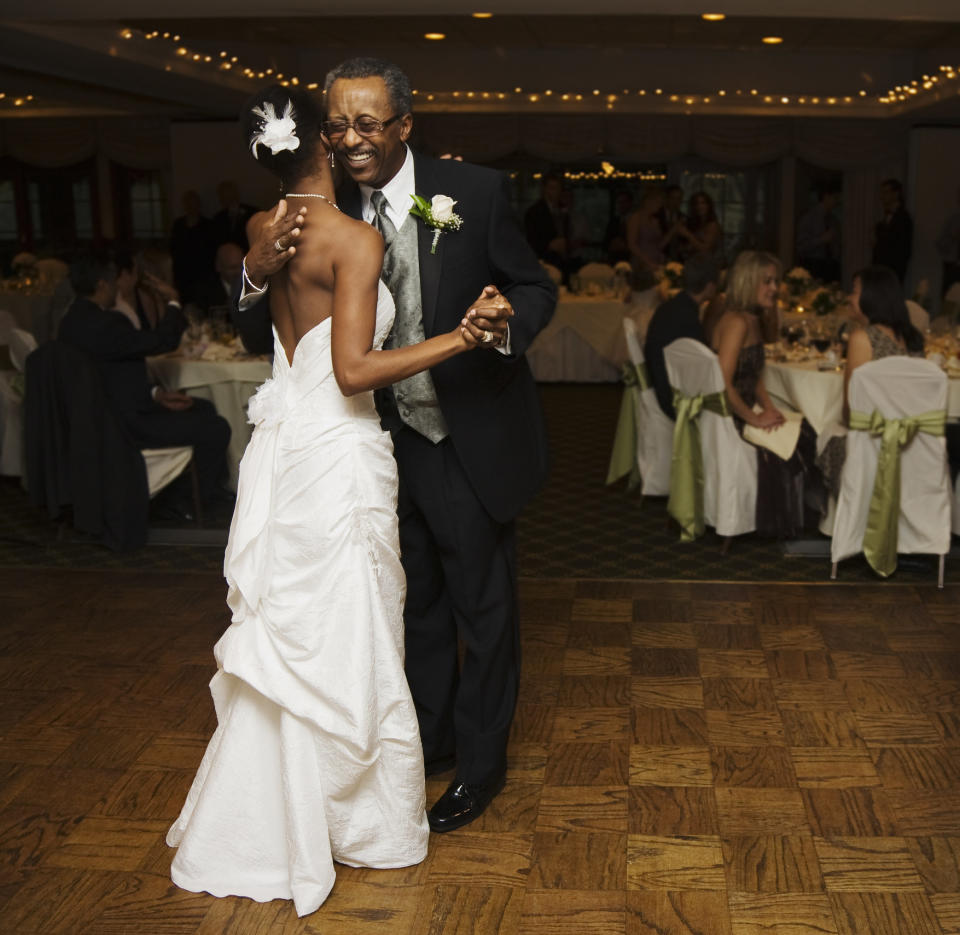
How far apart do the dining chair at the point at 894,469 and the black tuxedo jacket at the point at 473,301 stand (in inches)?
86.5

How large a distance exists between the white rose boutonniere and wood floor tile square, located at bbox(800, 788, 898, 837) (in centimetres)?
156

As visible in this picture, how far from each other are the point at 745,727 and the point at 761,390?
2.17 m

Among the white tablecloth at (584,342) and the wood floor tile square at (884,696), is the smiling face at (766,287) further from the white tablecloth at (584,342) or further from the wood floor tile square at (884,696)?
the white tablecloth at (584,342)

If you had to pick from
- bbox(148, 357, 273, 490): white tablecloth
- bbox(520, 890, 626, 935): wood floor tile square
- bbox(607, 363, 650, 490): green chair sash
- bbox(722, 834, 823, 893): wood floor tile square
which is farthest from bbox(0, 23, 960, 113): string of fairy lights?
bbox(520, 890, 626, 935): wood floor tile square

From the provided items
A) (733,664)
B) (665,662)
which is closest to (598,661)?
(665,662)

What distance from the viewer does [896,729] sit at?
3246 millimetres

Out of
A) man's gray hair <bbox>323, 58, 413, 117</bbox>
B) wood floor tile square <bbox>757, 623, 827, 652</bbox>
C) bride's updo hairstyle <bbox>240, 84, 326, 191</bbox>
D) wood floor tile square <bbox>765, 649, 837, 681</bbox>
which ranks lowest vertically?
wood floor tile square <bbox>765, 649, 837, 681</bbox>

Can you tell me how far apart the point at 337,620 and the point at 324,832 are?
43 centimetres

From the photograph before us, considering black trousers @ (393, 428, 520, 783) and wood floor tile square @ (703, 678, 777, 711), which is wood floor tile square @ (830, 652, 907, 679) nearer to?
wood floor tile square @ (703, 678, 777, 711)

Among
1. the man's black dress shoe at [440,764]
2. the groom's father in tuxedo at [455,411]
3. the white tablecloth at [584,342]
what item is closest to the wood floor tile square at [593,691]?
the man's black dress shoe at [440,764]

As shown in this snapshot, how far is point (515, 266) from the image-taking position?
2.51 m

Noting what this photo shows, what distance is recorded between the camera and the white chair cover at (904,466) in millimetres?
4324

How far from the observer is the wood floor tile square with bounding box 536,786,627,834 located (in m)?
2.75

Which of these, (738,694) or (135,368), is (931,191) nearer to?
(135,368)
